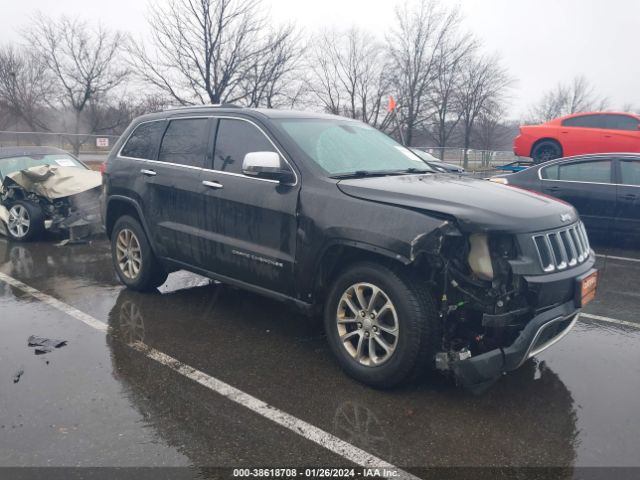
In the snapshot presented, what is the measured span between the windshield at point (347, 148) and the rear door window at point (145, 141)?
1628 mm

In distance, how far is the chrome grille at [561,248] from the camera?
3.30 m

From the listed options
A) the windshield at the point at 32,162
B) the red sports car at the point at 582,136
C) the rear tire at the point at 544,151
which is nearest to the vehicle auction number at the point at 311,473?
the windshield at the point at 32,162

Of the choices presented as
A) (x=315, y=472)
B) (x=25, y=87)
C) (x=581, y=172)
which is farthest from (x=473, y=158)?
(x=25, y=87)

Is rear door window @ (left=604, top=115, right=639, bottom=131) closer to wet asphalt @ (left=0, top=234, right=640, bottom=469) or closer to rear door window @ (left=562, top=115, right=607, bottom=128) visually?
rear door window @ (left=562, top=115, right=607, bottom=128)

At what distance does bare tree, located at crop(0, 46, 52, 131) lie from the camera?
30.4m

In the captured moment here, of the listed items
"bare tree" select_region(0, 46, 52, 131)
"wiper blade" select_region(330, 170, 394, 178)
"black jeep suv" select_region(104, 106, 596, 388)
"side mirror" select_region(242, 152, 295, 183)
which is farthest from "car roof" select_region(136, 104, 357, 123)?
"bare tree" select_region(0, 46, 52, 131)

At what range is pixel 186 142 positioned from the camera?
5.00 m

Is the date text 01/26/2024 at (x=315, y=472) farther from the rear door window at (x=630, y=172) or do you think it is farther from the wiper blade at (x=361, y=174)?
the rear door window at (x=630, y=172)

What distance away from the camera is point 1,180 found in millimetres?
8852

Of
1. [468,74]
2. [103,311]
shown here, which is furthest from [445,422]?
[468,74]

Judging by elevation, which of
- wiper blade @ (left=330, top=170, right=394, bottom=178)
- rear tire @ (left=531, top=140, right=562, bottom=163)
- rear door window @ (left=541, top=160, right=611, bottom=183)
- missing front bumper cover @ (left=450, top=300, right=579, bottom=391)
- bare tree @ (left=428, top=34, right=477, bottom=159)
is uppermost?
bare tree @ (left=428, top=34, right=477, bottom=159)

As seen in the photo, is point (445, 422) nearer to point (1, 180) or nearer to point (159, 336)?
point (159, 336)

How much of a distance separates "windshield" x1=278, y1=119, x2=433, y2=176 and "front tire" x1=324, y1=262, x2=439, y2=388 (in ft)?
3.05

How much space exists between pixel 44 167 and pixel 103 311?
4425mm
